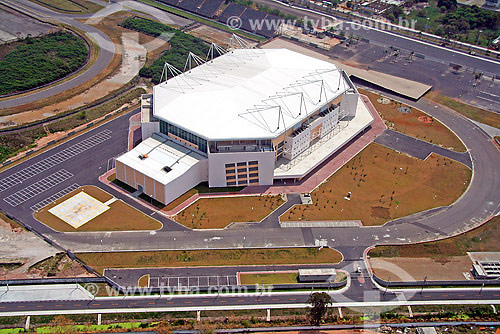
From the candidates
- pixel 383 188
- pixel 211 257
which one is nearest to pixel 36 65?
pixel 211 257

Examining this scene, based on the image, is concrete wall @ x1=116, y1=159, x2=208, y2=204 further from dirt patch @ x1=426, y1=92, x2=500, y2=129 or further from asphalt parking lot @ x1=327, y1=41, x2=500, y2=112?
asphalt parking lot @ x1=327, y1=41, x2=500, y2=112

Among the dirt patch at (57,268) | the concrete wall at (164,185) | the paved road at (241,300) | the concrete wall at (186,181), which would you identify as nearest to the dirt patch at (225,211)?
the concrete wall at (186,181)

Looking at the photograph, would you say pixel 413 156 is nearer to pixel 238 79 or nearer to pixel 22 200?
pixel 238 79

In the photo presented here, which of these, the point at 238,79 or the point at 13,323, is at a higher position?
the point at 238,79

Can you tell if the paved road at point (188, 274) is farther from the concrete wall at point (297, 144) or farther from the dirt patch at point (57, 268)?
the concrete wall at point (297, 144)

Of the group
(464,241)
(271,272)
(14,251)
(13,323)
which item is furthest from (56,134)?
(464,241)

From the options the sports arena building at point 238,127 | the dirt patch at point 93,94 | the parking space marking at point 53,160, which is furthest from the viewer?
the dirt patch at point 93,94
